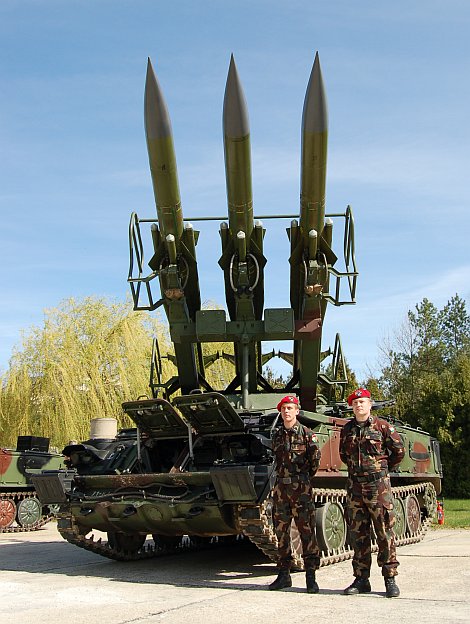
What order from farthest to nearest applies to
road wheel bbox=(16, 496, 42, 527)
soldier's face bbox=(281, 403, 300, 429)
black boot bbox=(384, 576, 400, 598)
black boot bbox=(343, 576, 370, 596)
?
road wheel bbox=(16, 496, 42, 527), soldier's face bbox=(281, 403, 300, 429), black boot bbox=(343, 576, 370, 596), black boot bbox=(384, 576, 400, 598)

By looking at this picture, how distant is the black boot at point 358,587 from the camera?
5.04 m

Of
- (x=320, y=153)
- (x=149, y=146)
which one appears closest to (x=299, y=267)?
(x=320, y=153)

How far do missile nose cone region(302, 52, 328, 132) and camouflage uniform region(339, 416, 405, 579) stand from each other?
10.1 feet

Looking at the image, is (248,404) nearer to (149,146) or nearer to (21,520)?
(149,146)

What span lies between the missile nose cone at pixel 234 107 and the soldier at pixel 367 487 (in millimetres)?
2974

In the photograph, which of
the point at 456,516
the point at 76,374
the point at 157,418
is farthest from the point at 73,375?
the point at 157,418

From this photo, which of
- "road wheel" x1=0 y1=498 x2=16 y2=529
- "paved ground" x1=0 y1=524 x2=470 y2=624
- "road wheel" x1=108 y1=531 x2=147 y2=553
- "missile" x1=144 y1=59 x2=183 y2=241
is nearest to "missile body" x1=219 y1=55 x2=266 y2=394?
"missile" x1=144 y1=59 x2=183 y2=241

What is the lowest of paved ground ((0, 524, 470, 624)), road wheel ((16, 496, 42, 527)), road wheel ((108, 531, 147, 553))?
paved ground ((0, 524, 470, 624))

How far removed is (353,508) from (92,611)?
67.7 inches

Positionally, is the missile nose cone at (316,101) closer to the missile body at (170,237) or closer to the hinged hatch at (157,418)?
the missile body at (170,237)

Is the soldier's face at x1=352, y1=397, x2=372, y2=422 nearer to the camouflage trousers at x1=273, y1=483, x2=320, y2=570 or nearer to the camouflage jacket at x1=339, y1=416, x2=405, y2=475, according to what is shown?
the camouflage jacket at x1=339, y1=416, x2=405, y2=475

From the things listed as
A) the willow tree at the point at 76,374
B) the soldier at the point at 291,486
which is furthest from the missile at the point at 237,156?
the willow tree at the point at 76,374

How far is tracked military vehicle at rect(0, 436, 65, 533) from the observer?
1119 centimetres

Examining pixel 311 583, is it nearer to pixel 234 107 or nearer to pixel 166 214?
pixel 166 214
